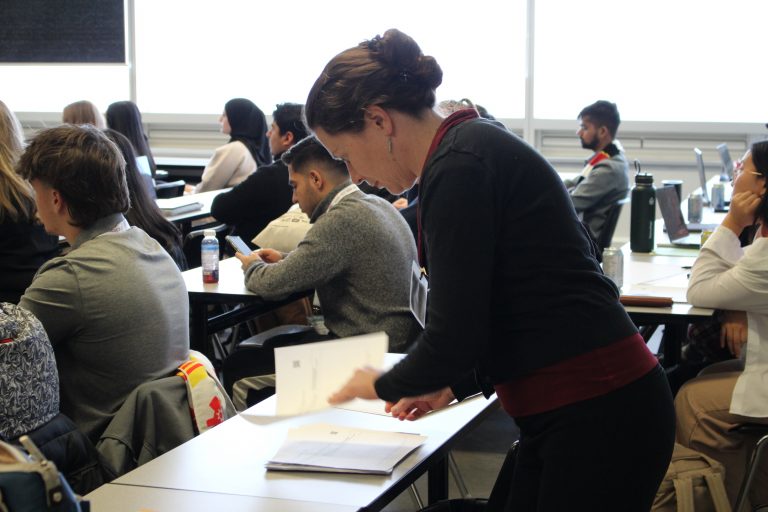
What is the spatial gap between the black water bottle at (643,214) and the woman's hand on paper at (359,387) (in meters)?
2.88

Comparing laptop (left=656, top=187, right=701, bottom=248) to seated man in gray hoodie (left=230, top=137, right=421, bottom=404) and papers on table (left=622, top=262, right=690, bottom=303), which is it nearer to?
papers on table (left=622, top=262, right=690, bottom=303)

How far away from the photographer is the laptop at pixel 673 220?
4.45 m

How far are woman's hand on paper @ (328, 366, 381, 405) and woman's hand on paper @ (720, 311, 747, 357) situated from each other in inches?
73.6

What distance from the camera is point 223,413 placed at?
233cm

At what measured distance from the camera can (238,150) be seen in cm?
658

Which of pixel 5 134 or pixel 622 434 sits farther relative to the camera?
pixel 5 134

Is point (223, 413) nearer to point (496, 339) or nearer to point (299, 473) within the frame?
point (299, 473)

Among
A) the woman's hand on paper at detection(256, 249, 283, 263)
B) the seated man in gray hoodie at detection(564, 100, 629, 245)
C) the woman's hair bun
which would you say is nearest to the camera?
the woman's hair bun

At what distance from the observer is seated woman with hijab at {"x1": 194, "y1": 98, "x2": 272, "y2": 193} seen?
21.5 feet

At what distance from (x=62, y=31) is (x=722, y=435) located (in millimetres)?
8362

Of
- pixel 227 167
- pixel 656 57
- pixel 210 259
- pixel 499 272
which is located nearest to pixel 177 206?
pixel 227 167

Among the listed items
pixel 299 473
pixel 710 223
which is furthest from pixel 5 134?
pixel 710 223

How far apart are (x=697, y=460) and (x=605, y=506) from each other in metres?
1.37

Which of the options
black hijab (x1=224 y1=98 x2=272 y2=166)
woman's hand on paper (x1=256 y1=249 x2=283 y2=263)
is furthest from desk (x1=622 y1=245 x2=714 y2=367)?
black hijab (x1=224 y1=98 x2=272 y2=166)
